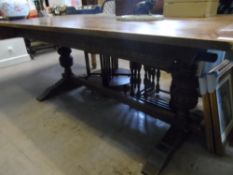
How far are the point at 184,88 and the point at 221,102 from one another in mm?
291

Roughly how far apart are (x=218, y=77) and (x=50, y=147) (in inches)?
43.1

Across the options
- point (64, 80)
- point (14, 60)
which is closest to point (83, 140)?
point (64, 80)

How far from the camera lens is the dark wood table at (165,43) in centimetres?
56

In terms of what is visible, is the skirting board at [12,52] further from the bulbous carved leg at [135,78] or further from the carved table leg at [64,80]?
the bulbous carved leg at [135,78]

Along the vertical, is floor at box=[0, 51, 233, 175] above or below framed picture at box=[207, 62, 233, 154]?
below

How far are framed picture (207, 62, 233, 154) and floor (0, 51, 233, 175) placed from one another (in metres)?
0.12

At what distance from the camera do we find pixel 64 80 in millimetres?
1949

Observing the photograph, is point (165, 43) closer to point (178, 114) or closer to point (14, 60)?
point (178, 114)

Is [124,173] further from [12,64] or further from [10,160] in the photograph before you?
[12,64]

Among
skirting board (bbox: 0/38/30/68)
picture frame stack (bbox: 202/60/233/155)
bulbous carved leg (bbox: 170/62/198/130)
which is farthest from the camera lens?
skirting board (bbox: 0/38/30/68)

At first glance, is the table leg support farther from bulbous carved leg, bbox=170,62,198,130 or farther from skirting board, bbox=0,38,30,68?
skirting board, bbox=0,38,30,68

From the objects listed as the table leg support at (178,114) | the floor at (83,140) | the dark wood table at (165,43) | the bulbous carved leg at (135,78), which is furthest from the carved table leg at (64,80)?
the table leg support at (178,114)

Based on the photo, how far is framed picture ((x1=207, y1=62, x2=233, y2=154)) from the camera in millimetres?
979

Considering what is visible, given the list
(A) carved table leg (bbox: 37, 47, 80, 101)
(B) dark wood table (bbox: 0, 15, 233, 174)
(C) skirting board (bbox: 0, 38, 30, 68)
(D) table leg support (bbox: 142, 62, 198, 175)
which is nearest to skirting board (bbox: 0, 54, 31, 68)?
(C) skirting board (bbox: 0, 38, 30, 68)
